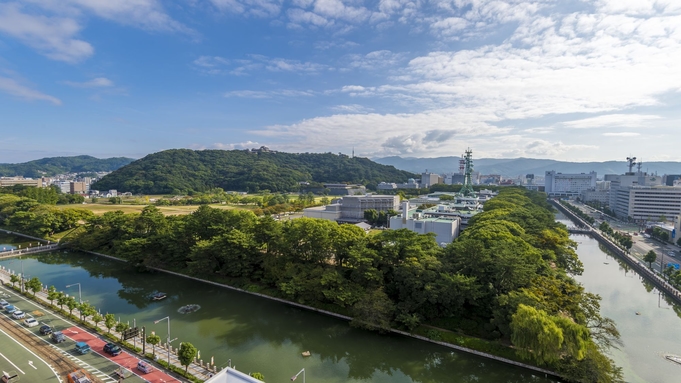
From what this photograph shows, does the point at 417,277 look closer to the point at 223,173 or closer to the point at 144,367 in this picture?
the point at 144,367

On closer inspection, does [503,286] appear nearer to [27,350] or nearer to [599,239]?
[27,350]

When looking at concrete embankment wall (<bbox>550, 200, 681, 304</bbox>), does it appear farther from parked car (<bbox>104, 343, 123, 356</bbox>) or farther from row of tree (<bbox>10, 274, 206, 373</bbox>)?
parked car (<bbox>104, 343, 123, 356</bbox>)

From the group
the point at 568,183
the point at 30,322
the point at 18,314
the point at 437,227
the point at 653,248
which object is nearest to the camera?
the point at 30,322

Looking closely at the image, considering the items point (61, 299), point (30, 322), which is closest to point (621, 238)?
point (61, 299)

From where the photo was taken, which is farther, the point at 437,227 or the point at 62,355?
the point at 437,227

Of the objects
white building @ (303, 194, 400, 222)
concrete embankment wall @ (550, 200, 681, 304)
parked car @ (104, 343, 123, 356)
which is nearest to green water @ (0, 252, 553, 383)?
parked car @ (104, 343, 123, 356)

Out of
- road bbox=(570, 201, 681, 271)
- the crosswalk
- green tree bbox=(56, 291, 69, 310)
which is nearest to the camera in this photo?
the crosswalk
